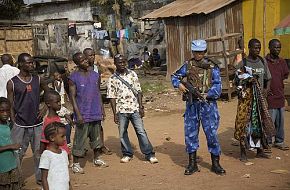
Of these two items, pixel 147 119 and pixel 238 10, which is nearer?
pixel 147 119

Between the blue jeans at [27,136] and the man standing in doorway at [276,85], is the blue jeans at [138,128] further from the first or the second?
the man standing in doorway at [276,85]

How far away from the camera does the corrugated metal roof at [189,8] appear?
14330mm

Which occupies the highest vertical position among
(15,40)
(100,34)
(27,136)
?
(100,34)

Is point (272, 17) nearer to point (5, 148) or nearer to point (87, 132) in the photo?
point (87, 132)

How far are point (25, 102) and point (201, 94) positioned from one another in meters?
2.12

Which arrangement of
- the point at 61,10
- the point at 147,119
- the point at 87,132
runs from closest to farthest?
the point at 87,132, the point at 147,119, the point at 61,10

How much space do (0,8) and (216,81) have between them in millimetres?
18142

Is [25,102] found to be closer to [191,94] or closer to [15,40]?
[191,94]

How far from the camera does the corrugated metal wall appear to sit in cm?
1479

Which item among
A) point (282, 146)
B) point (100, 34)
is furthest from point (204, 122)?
point (100, 34)

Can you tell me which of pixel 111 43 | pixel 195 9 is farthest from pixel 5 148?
pixel 111 43

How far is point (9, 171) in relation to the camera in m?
4.38

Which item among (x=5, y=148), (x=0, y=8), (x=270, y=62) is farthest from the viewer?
(x=0, y=8)

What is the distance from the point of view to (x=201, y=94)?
543 cm
